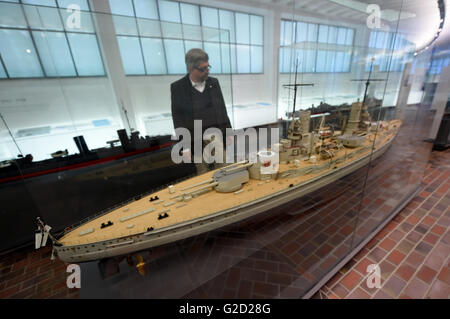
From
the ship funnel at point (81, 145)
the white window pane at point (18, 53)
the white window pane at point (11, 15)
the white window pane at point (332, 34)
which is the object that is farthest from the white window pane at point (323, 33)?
the ship funnel at point (81, 145)

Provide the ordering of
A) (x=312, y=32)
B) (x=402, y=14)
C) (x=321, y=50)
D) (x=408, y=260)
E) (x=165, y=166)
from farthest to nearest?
(x=321, y=50) < (x=312, y=32) < (x=165, y=166) < (x=402, y=14) < (x=408, y=260)

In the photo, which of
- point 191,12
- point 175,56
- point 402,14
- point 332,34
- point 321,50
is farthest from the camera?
point 321,50

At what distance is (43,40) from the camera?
3.61 m

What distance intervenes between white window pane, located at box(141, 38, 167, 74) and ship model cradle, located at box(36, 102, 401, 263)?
2732 millimetres

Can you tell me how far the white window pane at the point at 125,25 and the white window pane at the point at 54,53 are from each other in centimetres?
144

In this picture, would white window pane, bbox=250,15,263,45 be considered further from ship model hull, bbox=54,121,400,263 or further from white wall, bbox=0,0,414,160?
ship model hull, bbox=54,121,400,263

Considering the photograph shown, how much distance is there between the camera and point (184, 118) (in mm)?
3891

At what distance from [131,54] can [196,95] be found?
5.59ft

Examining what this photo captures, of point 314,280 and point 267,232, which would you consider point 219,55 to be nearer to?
point 267,232

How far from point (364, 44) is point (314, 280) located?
20.0 feet

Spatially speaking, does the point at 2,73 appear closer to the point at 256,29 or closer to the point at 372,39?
the point at 372,39

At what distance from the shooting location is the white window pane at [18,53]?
305 cm

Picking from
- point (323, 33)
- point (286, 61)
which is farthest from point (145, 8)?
point (286, 61)

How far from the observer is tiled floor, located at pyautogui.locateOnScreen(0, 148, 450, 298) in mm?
2154
